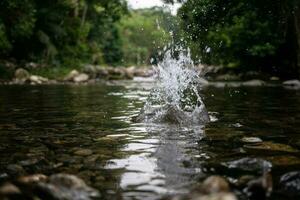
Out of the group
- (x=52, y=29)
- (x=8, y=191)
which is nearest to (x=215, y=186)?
(x=8, y=191)

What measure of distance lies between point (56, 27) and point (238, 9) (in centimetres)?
2421

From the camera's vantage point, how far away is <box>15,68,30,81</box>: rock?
26.1m

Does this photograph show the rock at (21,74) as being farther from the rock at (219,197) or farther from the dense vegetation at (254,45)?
the rock at (219,197)

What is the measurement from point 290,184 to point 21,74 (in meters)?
24.6

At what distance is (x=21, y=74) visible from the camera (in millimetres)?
26453

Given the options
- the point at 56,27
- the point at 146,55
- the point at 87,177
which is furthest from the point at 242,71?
the point at 146,55

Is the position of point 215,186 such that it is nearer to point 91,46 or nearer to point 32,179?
point 32,179

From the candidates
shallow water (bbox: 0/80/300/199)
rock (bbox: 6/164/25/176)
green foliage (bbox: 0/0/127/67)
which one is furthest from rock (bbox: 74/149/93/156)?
green foliage (bbox: 0/0/127/67)

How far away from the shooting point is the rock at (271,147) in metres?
4.96

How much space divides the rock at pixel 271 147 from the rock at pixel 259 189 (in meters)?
1.60

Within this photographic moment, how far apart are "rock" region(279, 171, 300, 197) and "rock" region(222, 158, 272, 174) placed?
36cm

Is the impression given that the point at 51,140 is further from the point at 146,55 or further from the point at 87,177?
the point at 146,55

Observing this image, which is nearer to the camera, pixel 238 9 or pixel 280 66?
pixel 238 9

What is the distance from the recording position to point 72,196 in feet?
10.6
